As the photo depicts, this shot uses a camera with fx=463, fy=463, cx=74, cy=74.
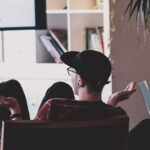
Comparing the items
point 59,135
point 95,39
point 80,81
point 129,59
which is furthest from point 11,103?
point 95,39

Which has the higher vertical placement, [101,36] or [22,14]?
[22,14]

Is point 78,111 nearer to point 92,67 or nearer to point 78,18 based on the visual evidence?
point 92,67

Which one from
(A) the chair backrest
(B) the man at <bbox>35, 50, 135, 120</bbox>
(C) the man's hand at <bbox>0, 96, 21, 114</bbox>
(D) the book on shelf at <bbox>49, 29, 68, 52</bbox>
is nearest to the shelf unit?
(D) the book on shelf at <bbox>49, 29, 68, 52</bbox>

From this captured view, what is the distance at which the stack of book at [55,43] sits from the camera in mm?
4082

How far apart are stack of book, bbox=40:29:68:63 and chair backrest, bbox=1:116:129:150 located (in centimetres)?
231

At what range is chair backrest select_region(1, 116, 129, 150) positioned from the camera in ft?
5.66

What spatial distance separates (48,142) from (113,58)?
1719 millimetres

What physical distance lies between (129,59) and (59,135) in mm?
1774

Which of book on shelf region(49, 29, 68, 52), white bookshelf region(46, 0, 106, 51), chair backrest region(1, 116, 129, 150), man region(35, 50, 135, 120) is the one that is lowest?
chair backrest region(1, 116, 129, 150)

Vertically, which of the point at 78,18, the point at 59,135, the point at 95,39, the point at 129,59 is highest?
the point at 78,18

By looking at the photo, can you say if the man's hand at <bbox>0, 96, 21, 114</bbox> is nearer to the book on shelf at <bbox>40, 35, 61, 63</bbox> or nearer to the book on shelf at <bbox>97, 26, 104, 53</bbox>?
the book on shelf at <bbox>97, 26, 104, 53</bbox>

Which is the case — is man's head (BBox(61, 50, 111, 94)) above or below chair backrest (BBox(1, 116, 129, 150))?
above

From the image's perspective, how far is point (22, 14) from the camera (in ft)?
11.5

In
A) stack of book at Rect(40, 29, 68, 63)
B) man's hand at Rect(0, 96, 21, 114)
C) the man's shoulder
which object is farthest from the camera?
stack of book at Rect(40, 29, 68, 63)
